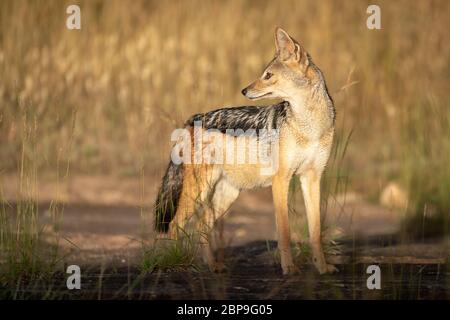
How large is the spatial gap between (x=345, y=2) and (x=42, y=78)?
5.07 m

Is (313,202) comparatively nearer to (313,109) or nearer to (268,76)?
(313,109)

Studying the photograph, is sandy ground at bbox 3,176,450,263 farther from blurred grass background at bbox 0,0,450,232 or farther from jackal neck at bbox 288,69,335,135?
blurred grass background at bbox 0,0,450,232

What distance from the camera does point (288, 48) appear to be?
715 centimetres

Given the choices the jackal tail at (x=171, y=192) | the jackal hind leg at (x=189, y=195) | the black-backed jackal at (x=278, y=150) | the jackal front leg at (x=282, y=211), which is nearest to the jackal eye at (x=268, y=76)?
the black-backed jackal at (x=278, y=150)

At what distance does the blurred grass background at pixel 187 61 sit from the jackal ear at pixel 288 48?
5.41 meters

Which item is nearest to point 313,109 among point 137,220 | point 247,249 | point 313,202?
point 313,202

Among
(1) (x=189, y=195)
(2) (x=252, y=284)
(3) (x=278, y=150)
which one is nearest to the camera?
(2) (x=252, y=284)

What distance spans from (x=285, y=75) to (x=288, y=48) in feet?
0.78

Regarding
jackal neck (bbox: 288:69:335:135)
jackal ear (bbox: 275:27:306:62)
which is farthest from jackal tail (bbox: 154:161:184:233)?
jackal ear (bbox: 275:27:306:62)

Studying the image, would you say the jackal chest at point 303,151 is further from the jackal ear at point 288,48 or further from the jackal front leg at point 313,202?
the jackal ear at point 288,48

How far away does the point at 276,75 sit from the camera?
279 inches

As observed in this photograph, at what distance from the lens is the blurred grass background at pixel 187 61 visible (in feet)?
42.7
